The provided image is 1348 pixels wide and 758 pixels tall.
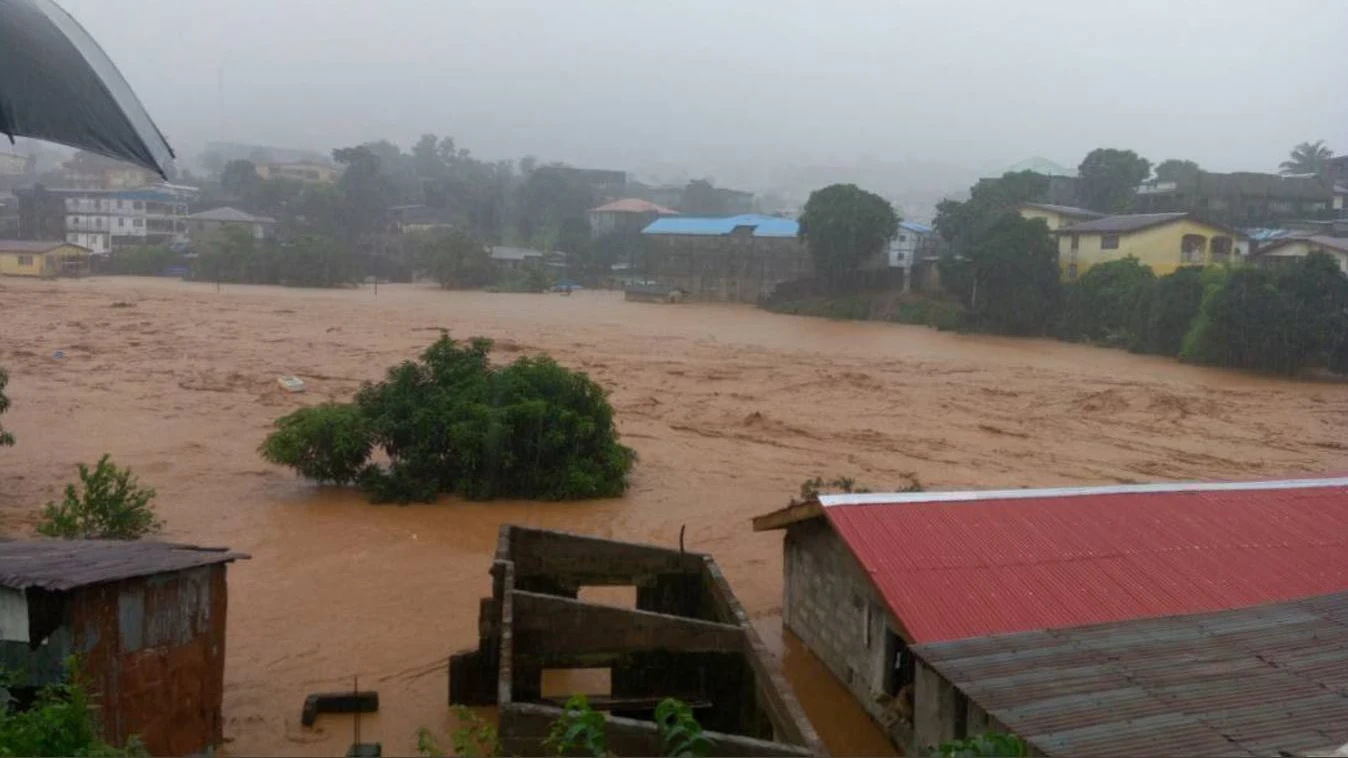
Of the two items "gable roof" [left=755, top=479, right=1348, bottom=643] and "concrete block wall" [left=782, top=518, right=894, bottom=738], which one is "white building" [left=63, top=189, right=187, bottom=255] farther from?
"gable roof" [left=755, top=479, right=1348, bottom=643]

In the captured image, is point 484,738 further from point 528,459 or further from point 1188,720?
point 528,459

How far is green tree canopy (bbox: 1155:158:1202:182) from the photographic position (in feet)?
154

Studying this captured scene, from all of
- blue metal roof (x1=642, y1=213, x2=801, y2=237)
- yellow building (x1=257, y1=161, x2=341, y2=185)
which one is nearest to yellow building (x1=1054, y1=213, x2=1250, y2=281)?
blue metal roof (x1=642, y1=213, x2=801, y2=237)

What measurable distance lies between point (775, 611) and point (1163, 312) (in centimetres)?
2462

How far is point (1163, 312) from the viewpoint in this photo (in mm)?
31516

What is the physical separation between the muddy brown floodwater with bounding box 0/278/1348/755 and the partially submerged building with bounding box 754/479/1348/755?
2.53 ft

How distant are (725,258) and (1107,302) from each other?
56.7 ft

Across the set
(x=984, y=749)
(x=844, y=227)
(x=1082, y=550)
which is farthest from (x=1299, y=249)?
(x=984, y=749)

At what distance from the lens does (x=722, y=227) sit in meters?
48.5

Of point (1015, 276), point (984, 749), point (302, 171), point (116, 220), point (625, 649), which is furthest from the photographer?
point (302, 171)

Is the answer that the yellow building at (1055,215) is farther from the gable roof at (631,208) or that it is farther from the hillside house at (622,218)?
the gable roof at (631,208)

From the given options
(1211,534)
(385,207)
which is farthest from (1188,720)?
(385,207)

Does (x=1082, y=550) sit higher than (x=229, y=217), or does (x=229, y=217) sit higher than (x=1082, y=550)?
(x=229, y=217)

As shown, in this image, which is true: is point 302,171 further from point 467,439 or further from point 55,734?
point 55,734
